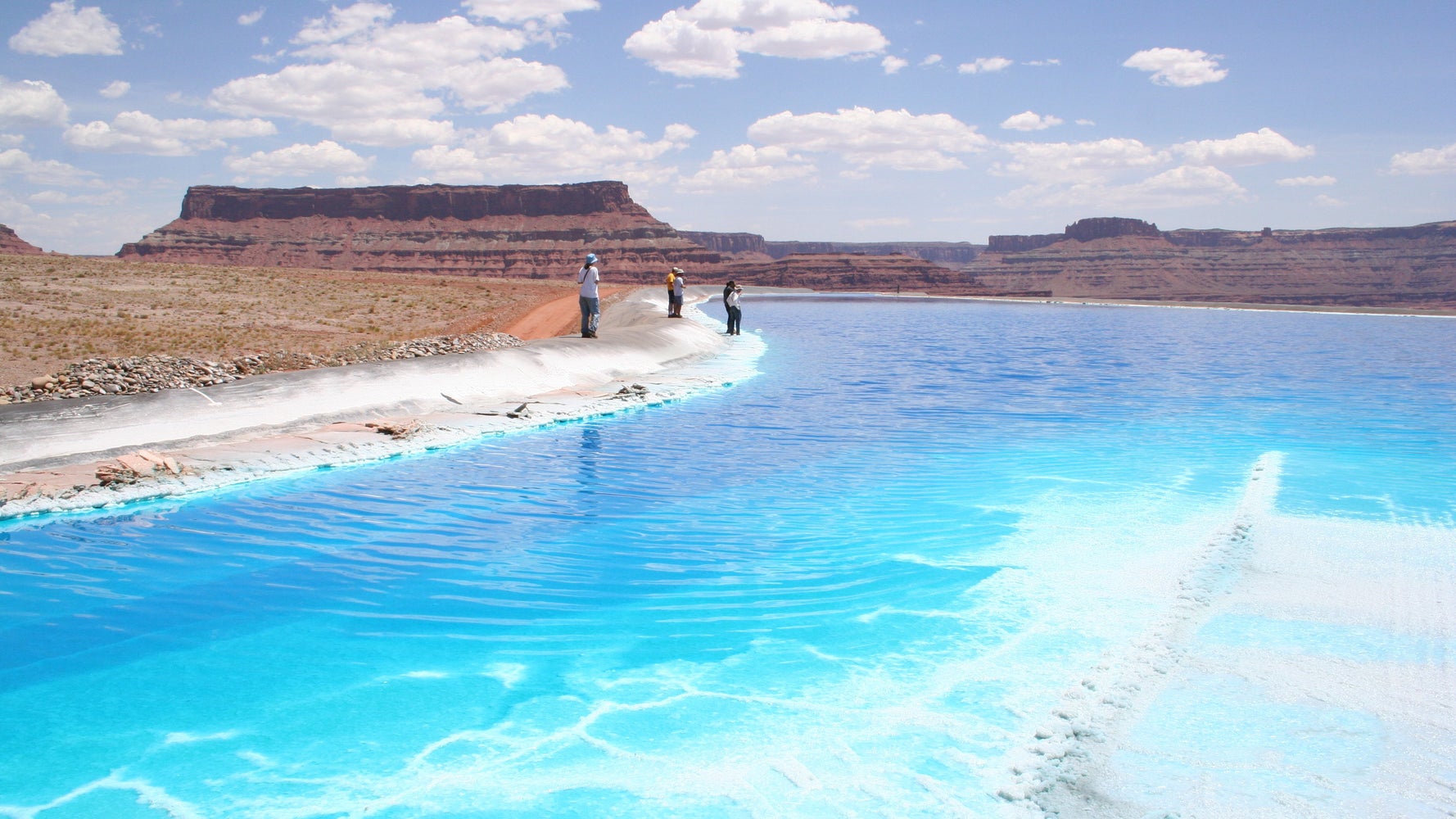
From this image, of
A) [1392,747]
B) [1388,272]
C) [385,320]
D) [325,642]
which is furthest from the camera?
[1388,272]

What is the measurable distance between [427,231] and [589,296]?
164m

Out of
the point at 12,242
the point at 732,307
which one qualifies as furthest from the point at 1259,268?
the point at 12,242

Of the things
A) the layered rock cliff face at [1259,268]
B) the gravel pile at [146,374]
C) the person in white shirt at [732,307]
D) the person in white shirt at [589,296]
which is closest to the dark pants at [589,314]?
the person in white shirt at [589,296]

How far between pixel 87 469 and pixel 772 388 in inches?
463

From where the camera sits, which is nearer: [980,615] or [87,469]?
[980,615]

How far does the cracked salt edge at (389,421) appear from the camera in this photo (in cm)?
968

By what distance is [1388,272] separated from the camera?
148500 mm

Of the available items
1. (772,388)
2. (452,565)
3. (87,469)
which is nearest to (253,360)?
(87,469)

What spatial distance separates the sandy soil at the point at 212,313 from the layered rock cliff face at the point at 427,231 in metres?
116

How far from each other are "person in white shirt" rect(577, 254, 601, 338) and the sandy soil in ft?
18.6

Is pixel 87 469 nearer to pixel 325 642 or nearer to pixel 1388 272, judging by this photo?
pixel 325 642

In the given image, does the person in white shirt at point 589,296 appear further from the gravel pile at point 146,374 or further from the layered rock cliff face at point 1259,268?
the layered rock cliff face at point 1259,268

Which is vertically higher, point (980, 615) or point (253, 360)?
point (253, 360)

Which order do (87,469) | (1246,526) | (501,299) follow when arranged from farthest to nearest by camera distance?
(501,299) → (87,469) → (1246,526)
